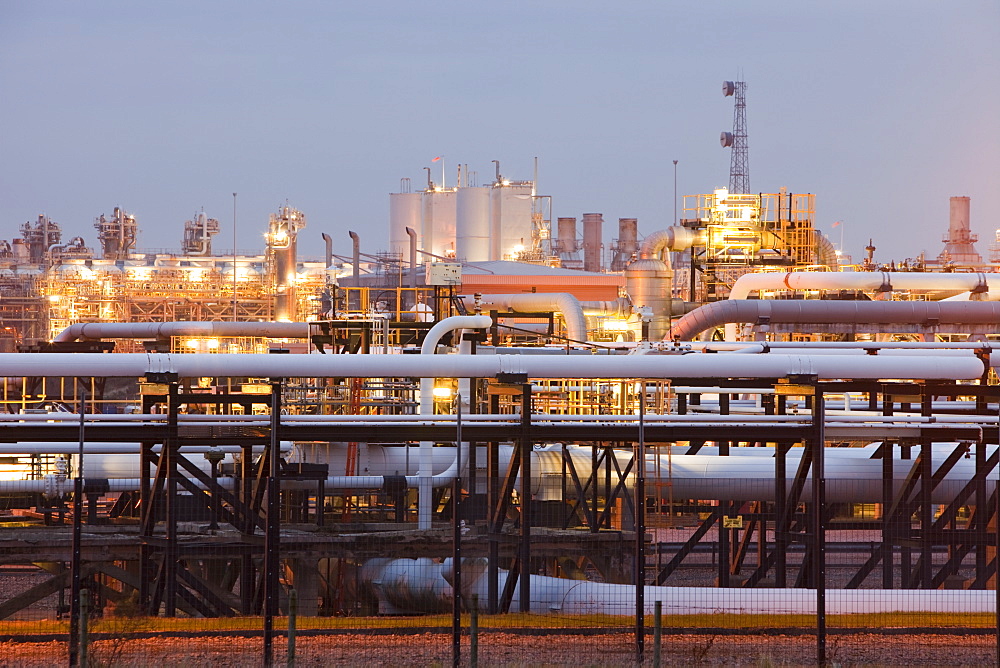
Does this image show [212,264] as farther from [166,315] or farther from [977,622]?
[977,622]

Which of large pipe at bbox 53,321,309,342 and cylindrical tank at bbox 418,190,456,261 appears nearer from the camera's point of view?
large pipe at bbox 53,321,309,342

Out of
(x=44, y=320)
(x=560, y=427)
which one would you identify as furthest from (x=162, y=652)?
(x=44, y=320)

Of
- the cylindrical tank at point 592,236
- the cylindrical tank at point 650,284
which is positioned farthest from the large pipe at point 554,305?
the cylindrical tank at point 592,236

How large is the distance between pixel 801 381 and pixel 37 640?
7360 mm

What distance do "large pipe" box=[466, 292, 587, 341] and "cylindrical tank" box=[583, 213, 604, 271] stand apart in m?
36.3

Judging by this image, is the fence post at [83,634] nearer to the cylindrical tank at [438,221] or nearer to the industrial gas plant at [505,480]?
the industrial gas plant at [505,480]

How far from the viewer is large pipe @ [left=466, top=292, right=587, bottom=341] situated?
31.5 m

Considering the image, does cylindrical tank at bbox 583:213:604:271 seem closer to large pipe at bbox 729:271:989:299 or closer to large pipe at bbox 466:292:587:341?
large pipe at bbox 466:292:587:341

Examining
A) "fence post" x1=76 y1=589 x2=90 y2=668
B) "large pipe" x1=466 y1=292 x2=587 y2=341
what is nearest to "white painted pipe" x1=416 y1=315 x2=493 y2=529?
"fence post" x1=76 y1=589 x2=90 y2=668

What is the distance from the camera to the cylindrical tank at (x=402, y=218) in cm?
7419

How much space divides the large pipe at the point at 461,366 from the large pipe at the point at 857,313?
51.8 ft

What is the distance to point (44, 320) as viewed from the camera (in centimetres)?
6294

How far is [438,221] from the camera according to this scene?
239 ft

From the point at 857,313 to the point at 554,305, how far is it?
8.58 metres
